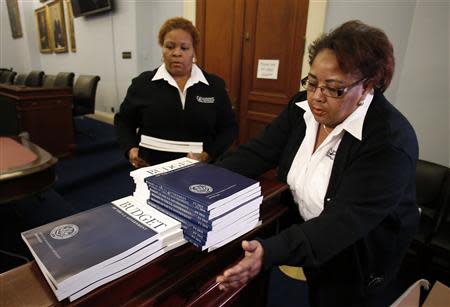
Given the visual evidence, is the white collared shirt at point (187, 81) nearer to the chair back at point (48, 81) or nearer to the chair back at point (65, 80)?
the chair back at point (65, 80)

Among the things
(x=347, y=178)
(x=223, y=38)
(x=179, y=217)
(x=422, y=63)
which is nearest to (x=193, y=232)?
(x=179, y=217)

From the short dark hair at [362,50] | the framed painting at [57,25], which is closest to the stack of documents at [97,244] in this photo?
the short dark hair at [362,50]

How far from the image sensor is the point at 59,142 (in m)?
3.41

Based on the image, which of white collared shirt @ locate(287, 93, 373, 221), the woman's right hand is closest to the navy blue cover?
white collared shirt @ locate(287, 93, 373, 221)

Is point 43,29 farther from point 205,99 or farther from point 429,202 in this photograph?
point 429,202

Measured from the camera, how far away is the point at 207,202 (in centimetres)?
59

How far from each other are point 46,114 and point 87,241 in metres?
3.33

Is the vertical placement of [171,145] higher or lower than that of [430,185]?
higher

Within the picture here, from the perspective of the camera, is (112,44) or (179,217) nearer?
→ (179,217)

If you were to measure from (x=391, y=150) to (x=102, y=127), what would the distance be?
15.7 feet

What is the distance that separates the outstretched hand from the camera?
1.98 feet

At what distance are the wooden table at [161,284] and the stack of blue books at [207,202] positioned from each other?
56 mm

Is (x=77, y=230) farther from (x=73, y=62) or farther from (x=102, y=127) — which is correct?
(x=73, y=62)

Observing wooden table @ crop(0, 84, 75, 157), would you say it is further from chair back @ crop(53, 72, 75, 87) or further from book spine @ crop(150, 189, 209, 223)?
book spine @ crop(150, 189, 209, 223)
